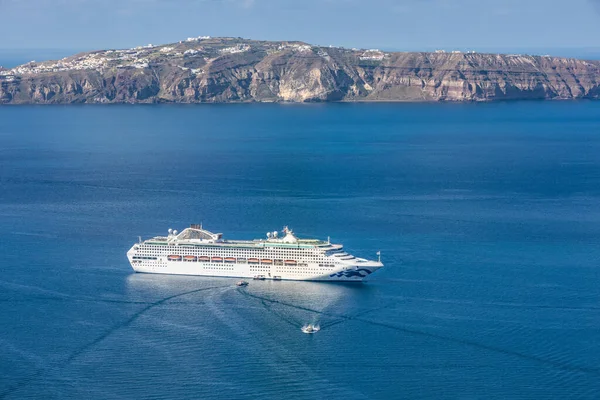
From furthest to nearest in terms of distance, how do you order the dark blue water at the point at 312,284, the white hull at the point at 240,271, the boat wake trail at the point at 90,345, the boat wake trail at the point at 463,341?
the white hull at the point at 240,271 < the boat wake trail at the point at 463,341 < the dark blue water at the point at 312,284 < the boat wake trail at the point at 90,345

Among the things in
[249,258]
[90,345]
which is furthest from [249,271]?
[90,345]

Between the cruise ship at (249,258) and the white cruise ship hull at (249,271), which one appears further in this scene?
the cruise ship at (249,258)

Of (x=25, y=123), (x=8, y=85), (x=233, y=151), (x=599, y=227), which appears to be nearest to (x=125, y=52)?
(x=8, y=85)

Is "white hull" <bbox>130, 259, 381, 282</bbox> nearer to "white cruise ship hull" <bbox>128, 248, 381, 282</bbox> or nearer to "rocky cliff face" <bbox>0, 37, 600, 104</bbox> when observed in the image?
"white cruise ship hull" <bbox>128, 248, 381, 282</bbox>

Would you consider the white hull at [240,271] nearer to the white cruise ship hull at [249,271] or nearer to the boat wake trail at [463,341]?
the white cruise ship hull at [249,271]

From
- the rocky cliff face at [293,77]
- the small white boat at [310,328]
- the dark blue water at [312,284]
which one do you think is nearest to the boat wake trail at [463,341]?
the dark blue water at [312,284]

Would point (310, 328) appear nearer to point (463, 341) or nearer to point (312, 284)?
point (463, 341)

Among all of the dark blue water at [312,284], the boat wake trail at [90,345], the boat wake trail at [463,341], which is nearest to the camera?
the boat wake trail at [90,345]
